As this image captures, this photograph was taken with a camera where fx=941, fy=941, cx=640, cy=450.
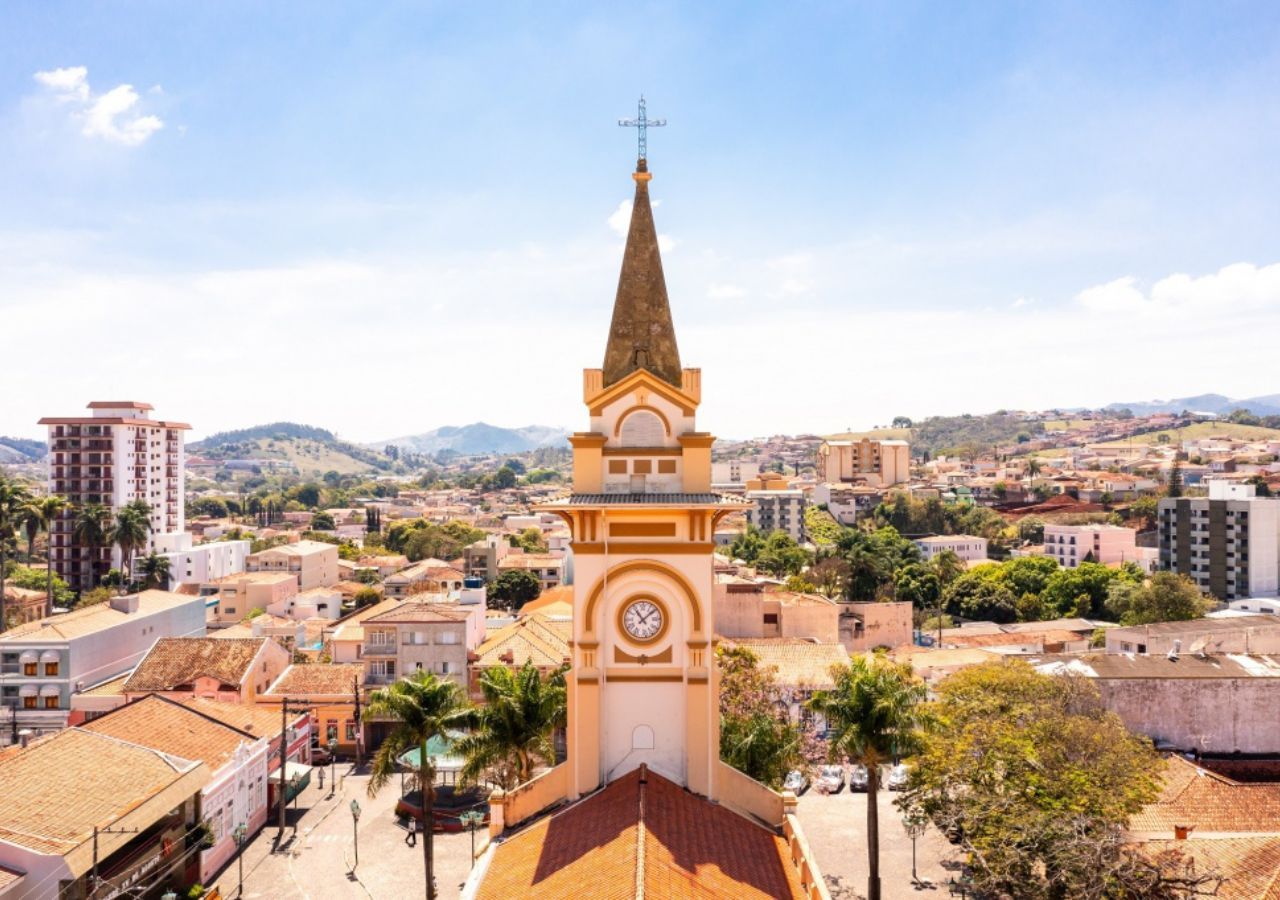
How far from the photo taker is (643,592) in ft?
64.1

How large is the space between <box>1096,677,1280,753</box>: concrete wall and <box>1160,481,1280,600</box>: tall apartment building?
189ft

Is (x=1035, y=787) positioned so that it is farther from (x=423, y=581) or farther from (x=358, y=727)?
Result: (x=423, y=581)

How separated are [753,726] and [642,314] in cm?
1604

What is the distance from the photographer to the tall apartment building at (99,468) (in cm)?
9950

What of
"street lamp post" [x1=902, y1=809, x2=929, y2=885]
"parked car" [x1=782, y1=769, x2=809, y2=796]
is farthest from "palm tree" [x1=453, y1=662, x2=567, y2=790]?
"parked car" [x1=782, y1=769, x2=809, y2=796]

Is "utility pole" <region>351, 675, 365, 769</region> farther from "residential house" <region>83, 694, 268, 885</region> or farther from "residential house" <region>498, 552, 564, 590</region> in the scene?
"residential house" <region>498, 552, 564, 590</region>

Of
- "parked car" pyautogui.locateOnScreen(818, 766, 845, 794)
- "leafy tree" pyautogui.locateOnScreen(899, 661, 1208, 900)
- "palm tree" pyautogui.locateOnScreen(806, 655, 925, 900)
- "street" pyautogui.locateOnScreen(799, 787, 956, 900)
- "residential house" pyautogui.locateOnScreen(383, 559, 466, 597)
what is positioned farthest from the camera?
"residential house" pyautogui.locateOnScreen(383, 559, 466, 597)

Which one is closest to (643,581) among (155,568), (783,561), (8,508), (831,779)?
(831,779)

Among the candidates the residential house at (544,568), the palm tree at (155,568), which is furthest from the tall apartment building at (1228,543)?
the palm tree at (155,568)

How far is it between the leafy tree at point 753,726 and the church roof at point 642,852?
10.8 meters

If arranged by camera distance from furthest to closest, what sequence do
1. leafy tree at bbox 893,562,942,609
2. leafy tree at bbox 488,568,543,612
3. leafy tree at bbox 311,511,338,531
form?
leafy tree at bbox 311,511,338,531, leafy tree at bbox 893,562,942,609, leafy tree at bbox 488,568,543,612

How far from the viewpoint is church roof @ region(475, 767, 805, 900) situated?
14.0 meters

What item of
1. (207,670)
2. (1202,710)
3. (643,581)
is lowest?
(1202,710)

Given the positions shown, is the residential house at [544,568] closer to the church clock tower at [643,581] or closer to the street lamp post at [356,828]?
the street lamp post at [356,828]
